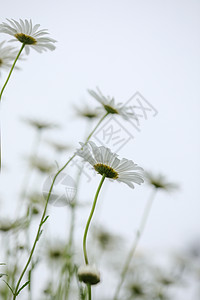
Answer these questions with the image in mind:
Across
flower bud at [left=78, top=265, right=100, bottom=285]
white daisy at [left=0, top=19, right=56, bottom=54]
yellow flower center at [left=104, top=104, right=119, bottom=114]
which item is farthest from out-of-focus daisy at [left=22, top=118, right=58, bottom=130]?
flower bud at [left=78, top=265, right=100, bottom=285]

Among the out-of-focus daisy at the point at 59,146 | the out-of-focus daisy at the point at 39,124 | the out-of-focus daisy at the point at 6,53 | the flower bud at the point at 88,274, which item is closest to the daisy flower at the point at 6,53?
the out-of-focus daisy at the point at 6,53

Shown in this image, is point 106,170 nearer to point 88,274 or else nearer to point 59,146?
point 88,274

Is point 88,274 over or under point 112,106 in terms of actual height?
under

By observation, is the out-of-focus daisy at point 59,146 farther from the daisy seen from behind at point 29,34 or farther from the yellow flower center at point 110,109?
the daisy seen from behind at point 29,34

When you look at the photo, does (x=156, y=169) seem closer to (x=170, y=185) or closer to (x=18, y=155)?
(x=170, y=185)

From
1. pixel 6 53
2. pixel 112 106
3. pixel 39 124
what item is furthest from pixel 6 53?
pixel 39 124
